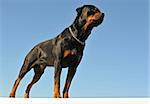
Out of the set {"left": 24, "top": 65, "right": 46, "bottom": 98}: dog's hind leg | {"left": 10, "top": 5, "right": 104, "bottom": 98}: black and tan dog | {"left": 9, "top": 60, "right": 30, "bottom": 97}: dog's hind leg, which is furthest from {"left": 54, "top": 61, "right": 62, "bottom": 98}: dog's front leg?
{"left": 9, "top": 60, "right": 30, "bottom": 97}: dog's hind leg

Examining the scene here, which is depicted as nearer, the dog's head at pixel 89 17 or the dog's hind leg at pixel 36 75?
the dog's head at pixel 89 17

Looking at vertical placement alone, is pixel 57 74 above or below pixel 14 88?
above

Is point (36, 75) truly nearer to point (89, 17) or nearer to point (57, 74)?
point (57, 74)

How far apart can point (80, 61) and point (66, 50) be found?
4.8 inches

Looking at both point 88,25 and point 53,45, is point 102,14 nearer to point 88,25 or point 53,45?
point 88,25

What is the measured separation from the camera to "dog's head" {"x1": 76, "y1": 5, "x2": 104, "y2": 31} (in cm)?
192

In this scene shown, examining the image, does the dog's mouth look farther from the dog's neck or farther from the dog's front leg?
the dog's front leg

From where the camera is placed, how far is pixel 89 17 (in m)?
1.94

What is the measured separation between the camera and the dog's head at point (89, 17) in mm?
1919

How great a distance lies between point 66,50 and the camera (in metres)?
1.94

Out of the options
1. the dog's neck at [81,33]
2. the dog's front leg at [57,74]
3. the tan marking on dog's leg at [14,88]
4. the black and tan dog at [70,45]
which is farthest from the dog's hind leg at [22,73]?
the dog's neck at [81,33]

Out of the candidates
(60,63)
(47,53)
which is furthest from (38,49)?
(60,63)

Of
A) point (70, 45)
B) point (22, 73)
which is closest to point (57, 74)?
point (70, 45)

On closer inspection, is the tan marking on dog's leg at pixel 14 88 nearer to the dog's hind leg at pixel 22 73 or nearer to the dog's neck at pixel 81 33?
the dog's hind leg at pixel 22 73
